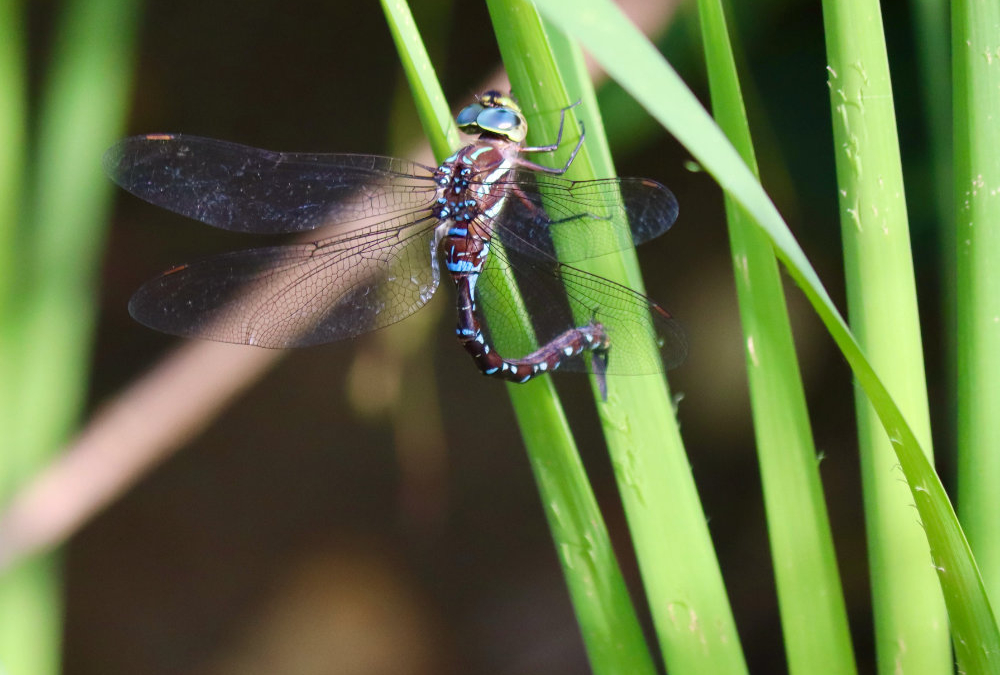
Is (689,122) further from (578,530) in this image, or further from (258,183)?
(258,183)

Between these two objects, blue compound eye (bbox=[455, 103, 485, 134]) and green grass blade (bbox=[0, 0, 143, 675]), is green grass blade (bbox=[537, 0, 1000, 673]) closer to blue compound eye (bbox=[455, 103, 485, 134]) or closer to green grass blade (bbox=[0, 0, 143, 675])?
blue compound eye (bbox=[455, 103, 485, 134])

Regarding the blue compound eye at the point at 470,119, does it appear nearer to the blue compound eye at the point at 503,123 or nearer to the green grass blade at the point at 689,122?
the blue compound eye at the point at 503,123

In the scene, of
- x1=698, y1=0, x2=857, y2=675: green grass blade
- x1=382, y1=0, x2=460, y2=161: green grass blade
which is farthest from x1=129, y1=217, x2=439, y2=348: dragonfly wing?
x1=698, y1=0, x2=857, y2=675: green grass blade

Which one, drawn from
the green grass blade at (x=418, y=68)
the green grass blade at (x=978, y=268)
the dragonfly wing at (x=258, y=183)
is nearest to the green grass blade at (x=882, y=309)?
the green grass blade at (x=978, y=268)

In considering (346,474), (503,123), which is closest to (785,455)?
(503,123)

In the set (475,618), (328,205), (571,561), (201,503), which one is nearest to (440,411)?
(475,618)

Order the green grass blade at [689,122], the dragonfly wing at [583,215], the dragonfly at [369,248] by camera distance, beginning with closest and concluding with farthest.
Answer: the green grass blade at [689,122] < the dragonfly wing at [583,215] < the dragonfly at [369,248]
